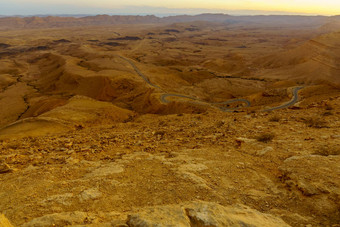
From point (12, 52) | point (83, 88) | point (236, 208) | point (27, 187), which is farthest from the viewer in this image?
point (12, 52)

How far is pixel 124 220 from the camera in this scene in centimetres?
534

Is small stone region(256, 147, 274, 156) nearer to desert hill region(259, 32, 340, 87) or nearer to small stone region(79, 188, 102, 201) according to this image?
small stone region(79, 188, 102, 201)

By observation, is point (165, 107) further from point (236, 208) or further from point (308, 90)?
point (236, 208)

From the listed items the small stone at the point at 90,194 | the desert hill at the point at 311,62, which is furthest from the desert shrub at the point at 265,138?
the desert hill at the point at 311,62

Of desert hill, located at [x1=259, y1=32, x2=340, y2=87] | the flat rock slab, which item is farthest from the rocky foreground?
desert hill, located at [x1=259, y1=32, x2=340, y2=87]

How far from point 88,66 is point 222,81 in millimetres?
38667

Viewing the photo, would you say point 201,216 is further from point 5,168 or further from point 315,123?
point 315,123

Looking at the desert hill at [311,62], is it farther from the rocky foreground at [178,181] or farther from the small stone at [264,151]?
the rocky foreground at [178,181]

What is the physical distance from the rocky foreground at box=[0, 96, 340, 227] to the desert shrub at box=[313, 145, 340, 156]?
0.04m

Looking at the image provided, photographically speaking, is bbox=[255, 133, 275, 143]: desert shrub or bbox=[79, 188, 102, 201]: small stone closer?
bbox=[79, 188, 102, 201]: small stone

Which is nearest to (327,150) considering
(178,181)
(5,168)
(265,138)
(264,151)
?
(264,151)

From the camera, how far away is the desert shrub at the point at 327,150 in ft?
29.1

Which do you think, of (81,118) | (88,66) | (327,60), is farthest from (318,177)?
(327,60)

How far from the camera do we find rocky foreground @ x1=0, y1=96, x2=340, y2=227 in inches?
221
